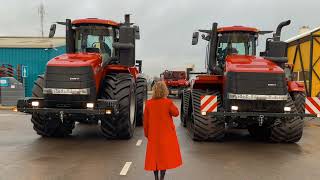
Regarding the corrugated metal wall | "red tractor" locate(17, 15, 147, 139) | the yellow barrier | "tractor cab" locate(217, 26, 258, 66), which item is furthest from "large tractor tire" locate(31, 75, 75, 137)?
the corrugated metal wall

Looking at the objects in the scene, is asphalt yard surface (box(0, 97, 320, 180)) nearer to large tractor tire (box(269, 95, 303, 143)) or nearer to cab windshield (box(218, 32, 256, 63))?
large tractor tire (box(269, 95, 303, 143))

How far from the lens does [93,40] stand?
45.4 feet

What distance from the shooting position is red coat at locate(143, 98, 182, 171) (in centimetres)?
722

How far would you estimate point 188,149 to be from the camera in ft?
38.4

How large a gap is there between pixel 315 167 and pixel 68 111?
5.71 metres

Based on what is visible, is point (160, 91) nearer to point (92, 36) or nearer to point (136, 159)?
point (136, 159)

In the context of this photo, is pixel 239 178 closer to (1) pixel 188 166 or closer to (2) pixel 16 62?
(1) pixel 188 166

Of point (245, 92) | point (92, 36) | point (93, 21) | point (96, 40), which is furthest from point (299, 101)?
point (93, 21)

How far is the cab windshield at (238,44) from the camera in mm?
14133

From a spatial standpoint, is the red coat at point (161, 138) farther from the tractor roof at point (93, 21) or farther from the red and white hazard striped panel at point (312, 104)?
the tractor roof at point (93, 21)

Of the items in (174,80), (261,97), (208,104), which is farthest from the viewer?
(174,80)

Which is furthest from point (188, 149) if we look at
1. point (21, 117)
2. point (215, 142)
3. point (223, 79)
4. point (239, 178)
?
point (21, 117)

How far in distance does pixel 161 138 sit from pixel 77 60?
227 inches

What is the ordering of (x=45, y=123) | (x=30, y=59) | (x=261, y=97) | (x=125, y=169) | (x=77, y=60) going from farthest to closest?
1. (x=30, y=59)
2. (x=45, y=123)
3. (x=77, y=60)
4. (x=261, y=97)
5. (x=125, y=169)
